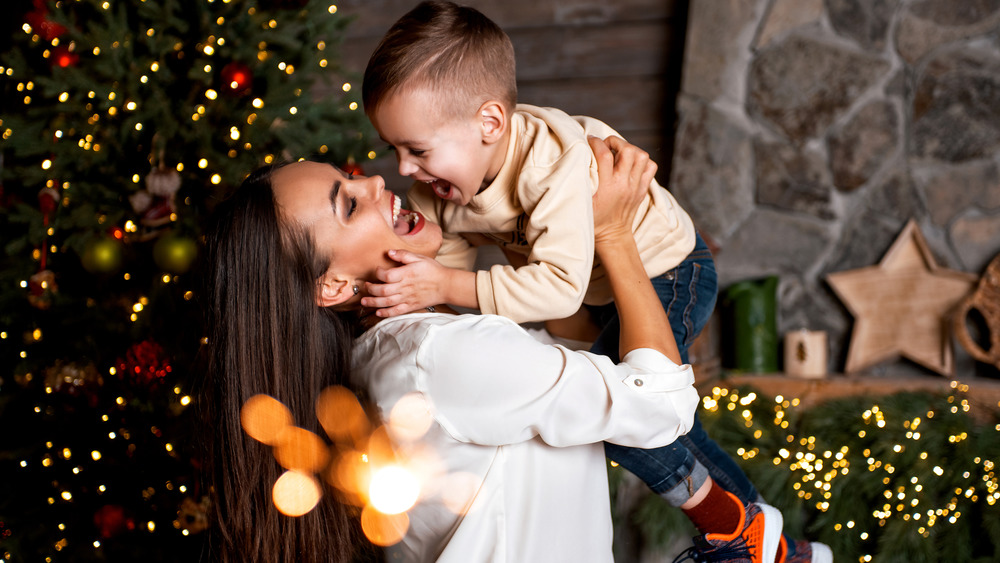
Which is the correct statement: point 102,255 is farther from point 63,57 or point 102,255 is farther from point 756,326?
point 756,326

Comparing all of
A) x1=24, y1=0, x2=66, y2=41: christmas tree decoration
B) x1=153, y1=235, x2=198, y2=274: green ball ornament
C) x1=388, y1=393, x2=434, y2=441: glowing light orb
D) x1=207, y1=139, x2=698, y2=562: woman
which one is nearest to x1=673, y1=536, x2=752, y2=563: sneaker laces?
x1=207, y1=139, x2=698, y2=562: woman

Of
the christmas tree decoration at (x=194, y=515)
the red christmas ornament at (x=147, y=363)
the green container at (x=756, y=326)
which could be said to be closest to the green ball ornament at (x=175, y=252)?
the red christmas ornament at (x=147, y=363)

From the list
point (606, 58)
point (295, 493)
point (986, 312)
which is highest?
point (606, 58)

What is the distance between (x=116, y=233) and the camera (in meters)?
2.03

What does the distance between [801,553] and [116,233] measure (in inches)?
75.9

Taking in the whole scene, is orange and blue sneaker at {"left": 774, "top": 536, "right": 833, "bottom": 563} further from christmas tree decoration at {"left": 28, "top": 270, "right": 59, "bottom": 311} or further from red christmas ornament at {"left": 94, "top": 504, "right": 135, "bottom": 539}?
christmas tree decoration at {"left": 28, "top": 270, "right": 59, "bottom": 311}

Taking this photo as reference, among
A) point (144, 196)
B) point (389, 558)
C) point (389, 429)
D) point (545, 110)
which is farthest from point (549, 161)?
point (144, 196)

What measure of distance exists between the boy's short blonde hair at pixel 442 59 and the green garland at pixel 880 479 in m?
1.34

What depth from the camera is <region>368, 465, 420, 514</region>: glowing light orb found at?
3.69ft

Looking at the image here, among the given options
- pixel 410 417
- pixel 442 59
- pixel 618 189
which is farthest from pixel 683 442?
pixel 442 59

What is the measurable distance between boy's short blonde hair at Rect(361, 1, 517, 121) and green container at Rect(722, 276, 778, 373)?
1.69 metres

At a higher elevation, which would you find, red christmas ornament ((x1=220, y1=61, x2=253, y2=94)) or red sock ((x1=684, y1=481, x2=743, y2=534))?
red christmas ornament ((x1=220, y1=61, x2=253, y2=94))

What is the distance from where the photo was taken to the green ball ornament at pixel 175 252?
1929 millimetres

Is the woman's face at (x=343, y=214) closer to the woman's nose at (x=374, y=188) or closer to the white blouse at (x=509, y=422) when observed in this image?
the woman's nose at (x=374, y=188)
